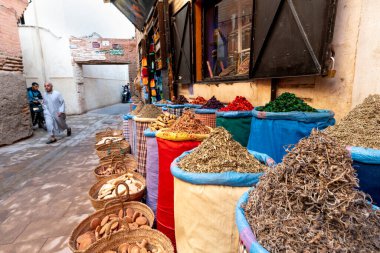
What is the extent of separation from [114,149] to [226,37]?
9.78ft

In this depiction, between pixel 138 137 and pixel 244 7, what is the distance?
2.86 metres

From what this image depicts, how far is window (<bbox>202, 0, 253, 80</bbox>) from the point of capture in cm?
369

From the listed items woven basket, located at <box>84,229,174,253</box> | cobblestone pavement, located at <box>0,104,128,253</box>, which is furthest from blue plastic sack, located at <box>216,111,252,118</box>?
cobblestone pavement, located at <box>0,104,128,253</box>

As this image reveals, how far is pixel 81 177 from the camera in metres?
3.72

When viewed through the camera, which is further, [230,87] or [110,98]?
[110,98]

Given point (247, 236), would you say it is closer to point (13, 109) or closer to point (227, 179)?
point (227, 179)

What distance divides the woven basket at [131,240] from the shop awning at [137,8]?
6931 mm

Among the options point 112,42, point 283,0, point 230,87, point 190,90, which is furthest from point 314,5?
point 112,42

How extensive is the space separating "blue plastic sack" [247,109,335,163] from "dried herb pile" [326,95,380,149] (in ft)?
0.75

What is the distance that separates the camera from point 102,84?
60.4 ft

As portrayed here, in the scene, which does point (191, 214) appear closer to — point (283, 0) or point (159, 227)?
point (159, 227)

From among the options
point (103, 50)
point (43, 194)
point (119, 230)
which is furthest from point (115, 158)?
point (103, 50)

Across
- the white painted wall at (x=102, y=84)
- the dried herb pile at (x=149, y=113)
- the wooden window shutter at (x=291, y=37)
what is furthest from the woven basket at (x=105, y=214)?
the white painted wall at (x=102, y=84)

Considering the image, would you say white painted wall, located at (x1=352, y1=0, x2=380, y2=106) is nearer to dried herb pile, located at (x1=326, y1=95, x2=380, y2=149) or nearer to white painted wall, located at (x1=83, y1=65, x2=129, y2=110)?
dried herb pile, located at (x1=326, y1=95, x2=380, y2=149)
